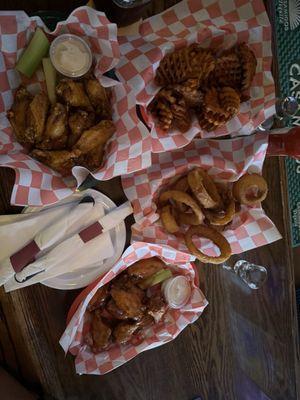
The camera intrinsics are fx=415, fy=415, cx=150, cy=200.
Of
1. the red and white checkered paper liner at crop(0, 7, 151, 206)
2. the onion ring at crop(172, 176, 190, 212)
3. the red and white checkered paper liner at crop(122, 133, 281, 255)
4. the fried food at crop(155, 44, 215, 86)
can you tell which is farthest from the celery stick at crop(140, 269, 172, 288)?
the fried food at crop(155, 44, 215, 86)

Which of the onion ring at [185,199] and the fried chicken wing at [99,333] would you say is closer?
the onion ring at [185,199]

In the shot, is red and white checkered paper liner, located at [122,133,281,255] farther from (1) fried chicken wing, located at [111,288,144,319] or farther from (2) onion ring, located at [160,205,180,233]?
(1) fried chicken wing, located at [111,288,144,319]

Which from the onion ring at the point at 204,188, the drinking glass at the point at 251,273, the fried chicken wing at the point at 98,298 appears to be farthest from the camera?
the drinking glass at the point at 251,273

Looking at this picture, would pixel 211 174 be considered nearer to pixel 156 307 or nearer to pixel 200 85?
pixel 200 85

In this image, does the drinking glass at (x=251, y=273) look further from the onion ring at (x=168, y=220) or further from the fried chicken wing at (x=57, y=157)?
the fried chicken wing at (x=57, y=157)

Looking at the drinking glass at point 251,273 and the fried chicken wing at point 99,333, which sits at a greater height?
the fried chicken wing at point 99,333

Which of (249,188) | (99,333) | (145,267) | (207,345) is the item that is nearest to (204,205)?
(249,188)

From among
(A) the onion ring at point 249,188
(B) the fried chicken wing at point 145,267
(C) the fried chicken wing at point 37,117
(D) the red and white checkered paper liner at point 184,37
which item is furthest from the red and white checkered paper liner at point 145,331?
(C) the fried chicken wing at point 37,117
